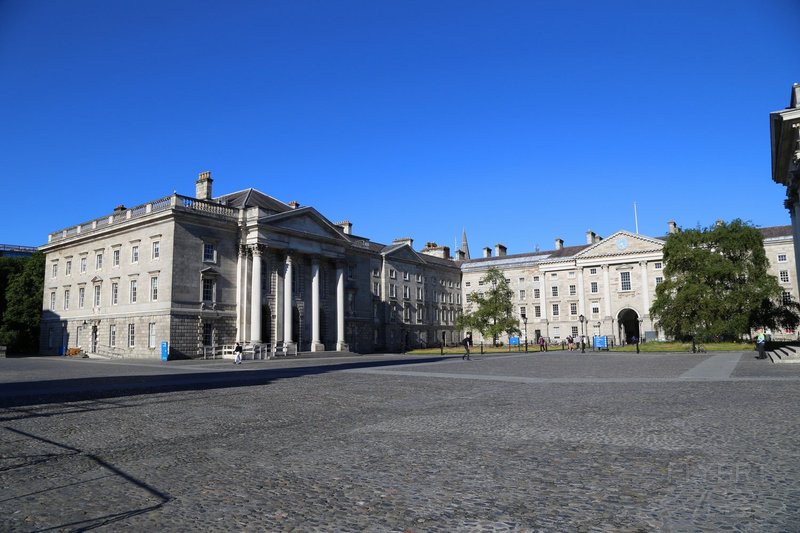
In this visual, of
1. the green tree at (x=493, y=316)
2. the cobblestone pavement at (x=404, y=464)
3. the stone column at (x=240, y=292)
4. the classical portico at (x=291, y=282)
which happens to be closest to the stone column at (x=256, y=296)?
the classical portico at (x=291, y=282)

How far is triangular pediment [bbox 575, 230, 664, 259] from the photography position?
77188 mm

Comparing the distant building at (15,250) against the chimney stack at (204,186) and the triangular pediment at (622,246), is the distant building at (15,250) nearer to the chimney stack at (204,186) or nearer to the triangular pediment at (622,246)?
the chimney stack at (204,186)

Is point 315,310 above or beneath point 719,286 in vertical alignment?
beneath

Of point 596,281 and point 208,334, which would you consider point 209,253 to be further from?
point 596,281

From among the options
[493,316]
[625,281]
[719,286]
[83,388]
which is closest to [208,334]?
[83,388]

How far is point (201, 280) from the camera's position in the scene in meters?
45.1

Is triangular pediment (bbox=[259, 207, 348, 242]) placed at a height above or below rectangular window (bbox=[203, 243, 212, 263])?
above

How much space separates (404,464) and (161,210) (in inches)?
1635

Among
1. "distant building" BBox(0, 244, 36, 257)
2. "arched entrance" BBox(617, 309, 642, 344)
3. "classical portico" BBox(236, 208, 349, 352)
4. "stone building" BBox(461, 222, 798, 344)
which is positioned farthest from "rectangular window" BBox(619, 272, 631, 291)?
"distant building" BBox(0, 244, 36, 257)

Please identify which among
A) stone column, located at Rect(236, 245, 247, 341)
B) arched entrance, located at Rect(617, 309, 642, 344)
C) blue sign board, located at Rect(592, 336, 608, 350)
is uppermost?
stone column, located at Rect(236, 245, 247, 341)

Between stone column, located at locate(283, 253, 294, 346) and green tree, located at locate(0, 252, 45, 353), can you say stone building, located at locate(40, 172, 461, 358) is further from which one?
green tree, located at locate(0, 252, 45, 353)

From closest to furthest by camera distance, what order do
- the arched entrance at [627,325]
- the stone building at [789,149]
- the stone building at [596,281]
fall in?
the stone building at [789,149]
the stone building at [596,281]
the arched entrance at [627,325]

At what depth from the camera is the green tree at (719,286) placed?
53.3 metres

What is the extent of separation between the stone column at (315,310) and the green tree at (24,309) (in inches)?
1199
